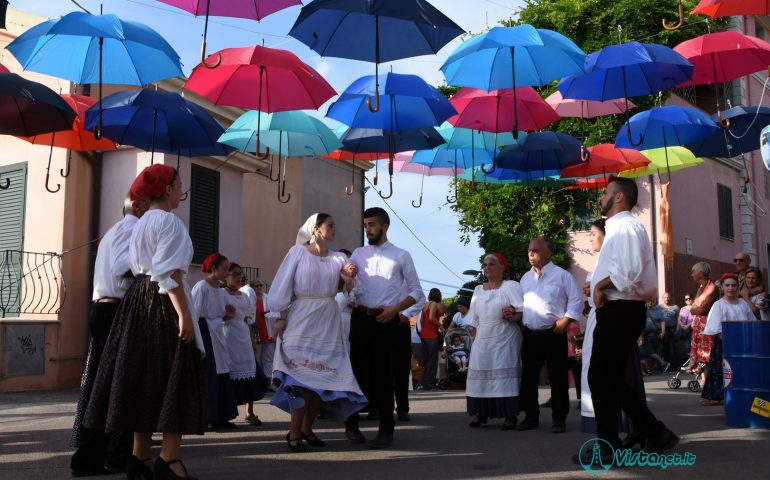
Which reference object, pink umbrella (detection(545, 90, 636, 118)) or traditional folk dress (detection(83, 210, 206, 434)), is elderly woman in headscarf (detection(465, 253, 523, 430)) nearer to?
pink umbrella (detection(545, 90, 636, 118))

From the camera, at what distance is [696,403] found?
10641 mm

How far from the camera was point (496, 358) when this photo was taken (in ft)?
27.4

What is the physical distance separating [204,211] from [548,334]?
31.5 ft

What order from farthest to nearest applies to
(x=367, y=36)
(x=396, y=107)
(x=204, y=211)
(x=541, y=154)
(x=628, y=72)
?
(x=204, y=211), (x=541, y=154), (x=396, y=107), (x=628, y=72), (x=367, y=36)

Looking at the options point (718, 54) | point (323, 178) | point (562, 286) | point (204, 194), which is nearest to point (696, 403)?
point (562, 286)

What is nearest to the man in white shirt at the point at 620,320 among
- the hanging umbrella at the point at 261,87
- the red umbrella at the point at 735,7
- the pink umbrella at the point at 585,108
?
the red umbrella at the point at 735,7

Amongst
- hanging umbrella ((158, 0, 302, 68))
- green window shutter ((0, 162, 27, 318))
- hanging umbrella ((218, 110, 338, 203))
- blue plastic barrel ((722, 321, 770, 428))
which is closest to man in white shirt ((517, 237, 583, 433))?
blue plastic barrel ((722, 321, 770, 428))

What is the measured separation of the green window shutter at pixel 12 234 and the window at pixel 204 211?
305cm

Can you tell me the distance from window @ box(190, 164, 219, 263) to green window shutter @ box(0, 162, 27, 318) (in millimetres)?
3055

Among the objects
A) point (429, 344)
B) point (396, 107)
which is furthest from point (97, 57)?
point (429, 344)

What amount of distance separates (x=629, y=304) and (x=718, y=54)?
4.71 m

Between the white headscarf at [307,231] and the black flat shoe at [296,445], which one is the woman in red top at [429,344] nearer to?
the white headscarf at [307,231]

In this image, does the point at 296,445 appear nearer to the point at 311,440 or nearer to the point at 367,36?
the point at 311,440

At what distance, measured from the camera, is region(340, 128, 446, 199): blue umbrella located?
33.0 feet
